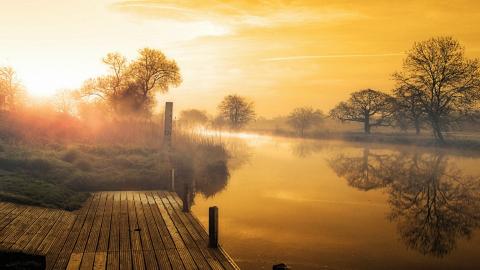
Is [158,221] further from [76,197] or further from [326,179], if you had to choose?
[326,179]

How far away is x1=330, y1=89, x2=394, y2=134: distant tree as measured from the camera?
233ft

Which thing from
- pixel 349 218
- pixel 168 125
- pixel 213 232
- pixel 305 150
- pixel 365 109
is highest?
pixel 365 109

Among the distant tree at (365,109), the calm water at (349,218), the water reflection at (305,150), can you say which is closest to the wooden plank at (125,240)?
the calm water at (349,218)

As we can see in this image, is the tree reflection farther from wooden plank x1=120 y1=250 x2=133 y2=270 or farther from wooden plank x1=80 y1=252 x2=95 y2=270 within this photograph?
wooden plank x1=80 y1=252 x2=95 y2=270

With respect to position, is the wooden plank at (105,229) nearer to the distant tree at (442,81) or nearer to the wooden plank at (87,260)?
the wooden plank at (87,260)

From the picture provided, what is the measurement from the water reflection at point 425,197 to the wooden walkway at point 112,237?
6.76 meters

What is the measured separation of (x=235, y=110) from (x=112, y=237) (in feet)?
282

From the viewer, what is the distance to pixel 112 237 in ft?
32.9

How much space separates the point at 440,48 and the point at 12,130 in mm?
44746

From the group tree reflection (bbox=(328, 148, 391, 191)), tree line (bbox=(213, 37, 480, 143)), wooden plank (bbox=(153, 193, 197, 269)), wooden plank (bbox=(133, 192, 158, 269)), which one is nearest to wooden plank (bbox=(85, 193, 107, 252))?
wooden plank (bbox=(133, 192, 158, 269))

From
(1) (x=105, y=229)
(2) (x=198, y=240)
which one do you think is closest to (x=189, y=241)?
(2) (x=198, y=240)

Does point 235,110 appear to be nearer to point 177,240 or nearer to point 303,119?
point 303,119

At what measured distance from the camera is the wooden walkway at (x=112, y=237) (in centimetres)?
834

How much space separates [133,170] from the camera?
22.0 m
